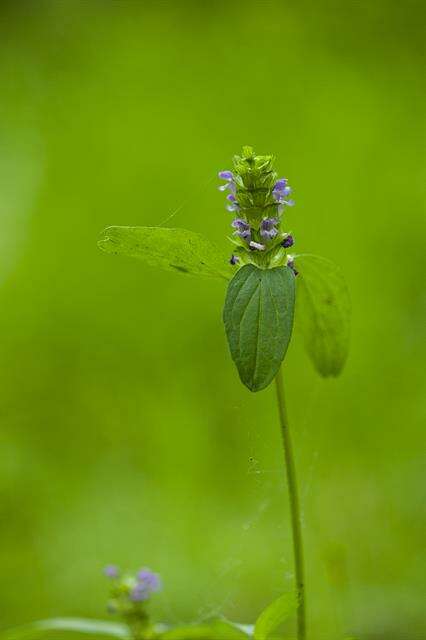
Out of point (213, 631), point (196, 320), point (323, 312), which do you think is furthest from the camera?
point (196, 320)

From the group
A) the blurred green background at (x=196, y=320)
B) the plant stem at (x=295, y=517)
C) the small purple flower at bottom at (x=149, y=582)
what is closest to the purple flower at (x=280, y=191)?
the plant stem at (x=295, y=517)

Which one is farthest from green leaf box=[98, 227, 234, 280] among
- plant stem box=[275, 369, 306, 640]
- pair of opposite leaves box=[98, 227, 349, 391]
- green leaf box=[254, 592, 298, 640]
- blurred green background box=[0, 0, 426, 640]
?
blurred green background box=[0, 0, 426, 640]

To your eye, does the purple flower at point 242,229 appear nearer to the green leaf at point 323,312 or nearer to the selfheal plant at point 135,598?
the green leaf at point 323,312

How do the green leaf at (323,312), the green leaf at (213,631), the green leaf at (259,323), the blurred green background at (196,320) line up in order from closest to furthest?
the green leaf at (259,323) < the green leaf at (213,631) < the green leaf at (323,312) < the blurred green background at (196,320)

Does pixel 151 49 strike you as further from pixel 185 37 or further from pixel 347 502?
pixel 347 502

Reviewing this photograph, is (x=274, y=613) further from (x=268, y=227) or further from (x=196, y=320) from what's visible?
(x=196, y=320)

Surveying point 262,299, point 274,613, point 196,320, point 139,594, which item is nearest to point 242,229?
point 262,299

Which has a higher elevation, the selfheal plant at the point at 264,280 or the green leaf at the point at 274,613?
the selfheal plant at the point at 264,280

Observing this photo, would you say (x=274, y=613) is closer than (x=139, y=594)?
Yes
